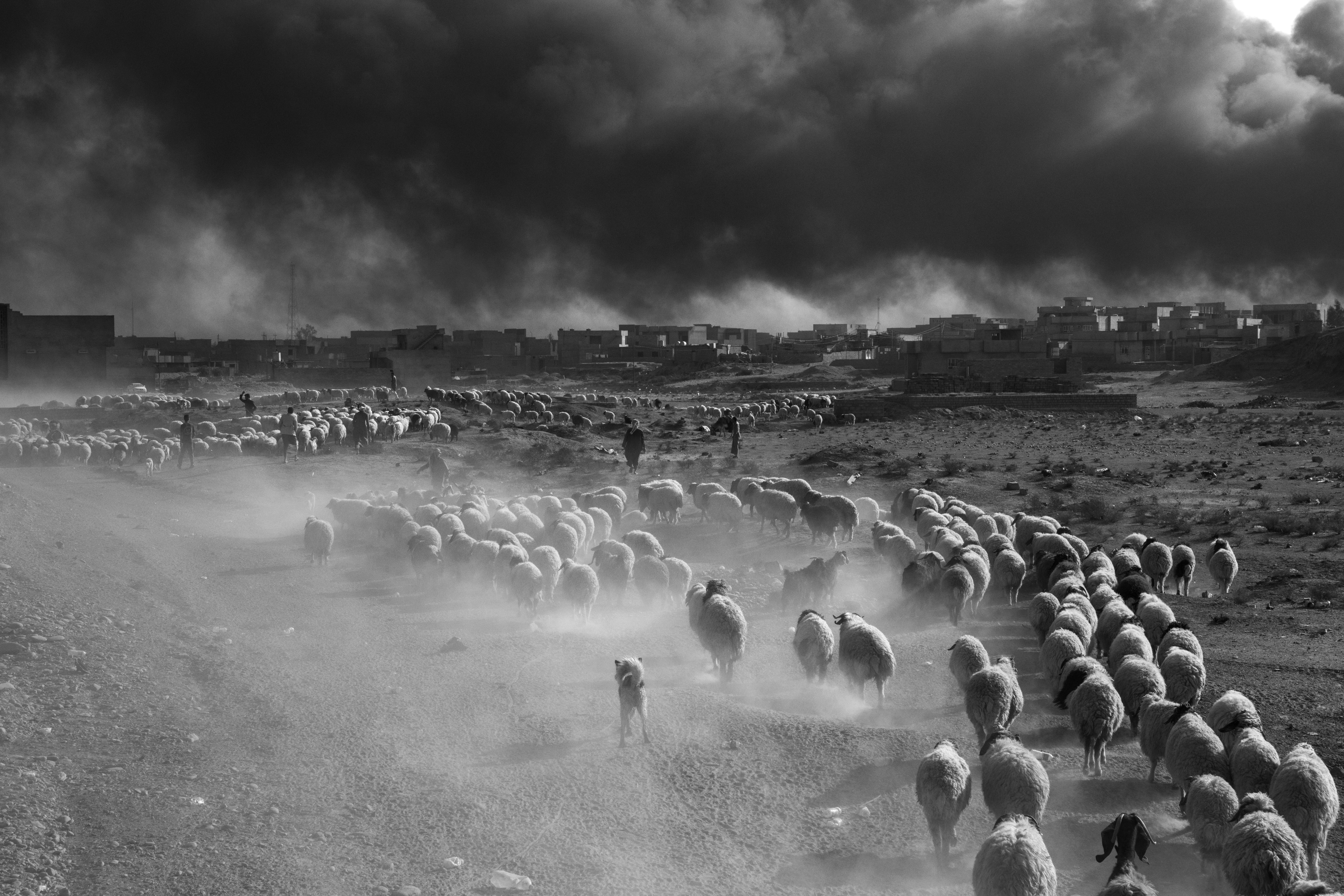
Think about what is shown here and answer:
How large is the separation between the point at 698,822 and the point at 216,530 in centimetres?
1430

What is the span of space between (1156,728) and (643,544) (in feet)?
27.6

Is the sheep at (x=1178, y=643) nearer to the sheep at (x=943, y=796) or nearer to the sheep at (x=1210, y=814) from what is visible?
the sheep at (x=1210, y=814)

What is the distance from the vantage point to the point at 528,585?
12914 mm

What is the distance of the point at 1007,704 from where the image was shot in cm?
883

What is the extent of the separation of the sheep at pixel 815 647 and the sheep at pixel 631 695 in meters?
2.05

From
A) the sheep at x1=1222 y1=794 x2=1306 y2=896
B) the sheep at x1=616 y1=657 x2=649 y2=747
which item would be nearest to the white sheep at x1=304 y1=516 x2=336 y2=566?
the sheep at x1=616 y1=657 x2=649 y2=747

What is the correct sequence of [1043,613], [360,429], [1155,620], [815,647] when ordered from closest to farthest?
[815,647], [1155,620], [1043,613], [360,429]

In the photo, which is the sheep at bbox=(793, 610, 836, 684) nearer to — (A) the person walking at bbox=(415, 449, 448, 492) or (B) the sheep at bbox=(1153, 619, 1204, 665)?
(B) the sheep at bbox=(1153, 619, 1204, 665)

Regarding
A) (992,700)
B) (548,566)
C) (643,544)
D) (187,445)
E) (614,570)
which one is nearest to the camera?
(992,700)

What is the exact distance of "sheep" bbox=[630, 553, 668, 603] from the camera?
13.6m

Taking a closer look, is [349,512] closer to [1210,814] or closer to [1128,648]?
[1128,648]

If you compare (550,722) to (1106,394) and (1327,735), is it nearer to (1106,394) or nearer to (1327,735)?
(1327,735)

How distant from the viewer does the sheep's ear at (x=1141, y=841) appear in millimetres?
6480

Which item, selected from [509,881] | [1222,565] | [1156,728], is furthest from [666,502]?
[509,881]
